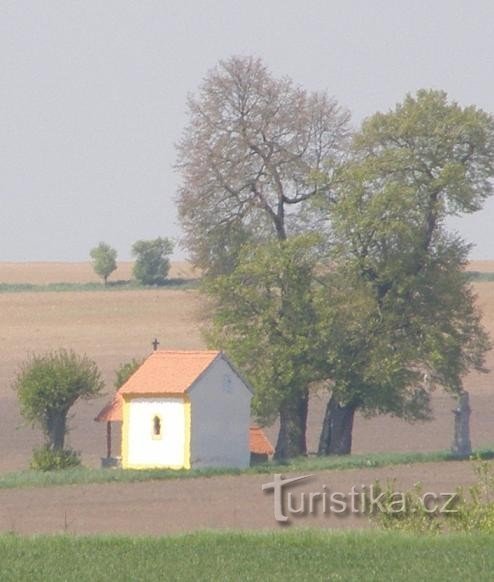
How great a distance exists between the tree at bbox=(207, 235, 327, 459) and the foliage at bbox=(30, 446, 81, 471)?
5063mm

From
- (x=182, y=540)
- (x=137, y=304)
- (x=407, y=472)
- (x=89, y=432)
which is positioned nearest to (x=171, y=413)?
(x=407, y=472)

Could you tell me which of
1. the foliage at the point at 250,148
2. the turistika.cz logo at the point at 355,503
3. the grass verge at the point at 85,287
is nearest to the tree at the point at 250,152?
the foliage at the point at 250,148

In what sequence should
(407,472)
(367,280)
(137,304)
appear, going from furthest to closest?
(137,304)
(367,280)
(407,472)

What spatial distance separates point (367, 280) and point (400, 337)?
1.75m

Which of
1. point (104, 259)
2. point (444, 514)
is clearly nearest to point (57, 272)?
point (104, 259)

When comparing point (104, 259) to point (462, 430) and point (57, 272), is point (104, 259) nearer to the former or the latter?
point (57, 272)

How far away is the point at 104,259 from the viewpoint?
104500mm

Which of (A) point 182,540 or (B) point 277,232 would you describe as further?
(B) point 277,232

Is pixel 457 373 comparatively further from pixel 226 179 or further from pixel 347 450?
pixel 226 179

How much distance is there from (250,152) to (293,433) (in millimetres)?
7763

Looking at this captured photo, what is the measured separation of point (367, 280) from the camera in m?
42.1

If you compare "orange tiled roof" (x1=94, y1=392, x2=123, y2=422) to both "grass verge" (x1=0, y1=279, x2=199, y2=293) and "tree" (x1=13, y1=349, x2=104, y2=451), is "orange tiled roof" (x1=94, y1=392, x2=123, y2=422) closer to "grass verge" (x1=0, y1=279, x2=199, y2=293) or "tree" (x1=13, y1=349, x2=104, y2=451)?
"tree" (x1=13, y1=349, x2=104, y2=451)

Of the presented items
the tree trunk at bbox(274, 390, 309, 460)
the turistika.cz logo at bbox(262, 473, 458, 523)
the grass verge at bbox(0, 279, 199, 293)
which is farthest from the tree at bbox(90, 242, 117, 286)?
the turistika.cz logo at bbox(262, 473, 458, 523)

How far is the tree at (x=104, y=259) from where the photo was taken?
340 feet
